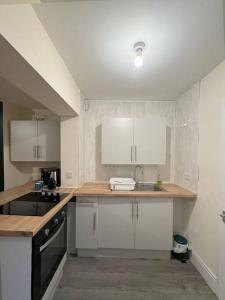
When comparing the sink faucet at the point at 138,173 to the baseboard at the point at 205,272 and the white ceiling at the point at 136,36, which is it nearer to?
the baseboard at the point at 205,272

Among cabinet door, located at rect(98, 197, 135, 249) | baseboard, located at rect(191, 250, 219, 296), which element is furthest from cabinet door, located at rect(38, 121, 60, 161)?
baseboard, located at rect(191, 250, 219, 296)

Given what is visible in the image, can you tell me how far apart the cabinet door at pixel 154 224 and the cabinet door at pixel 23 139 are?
180 centimetres

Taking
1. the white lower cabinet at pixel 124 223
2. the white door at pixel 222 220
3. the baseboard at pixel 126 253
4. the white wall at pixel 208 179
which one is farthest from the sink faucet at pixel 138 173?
the white door at pixel 222 220

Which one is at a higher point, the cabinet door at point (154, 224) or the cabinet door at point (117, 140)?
the cabinet door at point (117, 140)

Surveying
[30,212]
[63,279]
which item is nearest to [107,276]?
[63,279]

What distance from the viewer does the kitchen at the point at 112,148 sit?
3.76 ft

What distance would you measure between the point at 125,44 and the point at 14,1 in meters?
0.90

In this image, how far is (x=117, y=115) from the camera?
2.92 metres

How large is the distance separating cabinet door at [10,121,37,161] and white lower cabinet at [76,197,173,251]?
110 cm

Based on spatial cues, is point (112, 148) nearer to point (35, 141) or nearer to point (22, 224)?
point (35, 141)

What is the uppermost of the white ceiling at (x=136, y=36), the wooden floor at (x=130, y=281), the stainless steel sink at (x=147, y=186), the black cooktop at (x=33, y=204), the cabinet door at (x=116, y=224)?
the white ceiling at (x=136, y=36)

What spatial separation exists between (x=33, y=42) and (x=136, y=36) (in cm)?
73

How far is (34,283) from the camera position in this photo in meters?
1.20

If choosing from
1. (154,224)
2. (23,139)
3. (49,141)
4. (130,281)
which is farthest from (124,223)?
(23,139)
